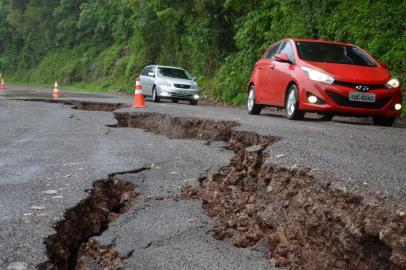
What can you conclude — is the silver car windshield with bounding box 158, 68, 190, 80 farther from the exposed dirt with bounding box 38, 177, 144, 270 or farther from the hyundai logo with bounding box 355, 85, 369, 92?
the exposed dirt with bounding box 38, 177, 144, 270

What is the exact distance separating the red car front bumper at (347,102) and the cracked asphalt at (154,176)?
148 cm

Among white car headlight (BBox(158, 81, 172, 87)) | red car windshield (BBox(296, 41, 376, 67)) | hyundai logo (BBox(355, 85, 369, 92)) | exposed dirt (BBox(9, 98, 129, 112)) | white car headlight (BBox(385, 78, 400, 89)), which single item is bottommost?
exposed dirt (BBox(9, 98, 129, 112))

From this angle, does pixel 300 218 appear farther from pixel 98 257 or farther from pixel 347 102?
pixel 347 102

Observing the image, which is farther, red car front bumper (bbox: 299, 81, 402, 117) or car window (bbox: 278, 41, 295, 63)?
car window (bbox: 278, 41, 295, 63)

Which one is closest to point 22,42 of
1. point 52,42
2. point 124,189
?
point 52,42

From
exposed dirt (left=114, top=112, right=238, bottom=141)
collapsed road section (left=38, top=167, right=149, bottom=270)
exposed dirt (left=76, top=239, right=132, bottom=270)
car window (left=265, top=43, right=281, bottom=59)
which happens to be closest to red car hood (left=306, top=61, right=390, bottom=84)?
car window (left=265, top=43, right=281, bottom=59)

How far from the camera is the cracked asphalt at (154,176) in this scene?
3066 millimetres

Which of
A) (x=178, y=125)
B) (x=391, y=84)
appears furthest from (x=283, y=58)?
(x=178, y=125)

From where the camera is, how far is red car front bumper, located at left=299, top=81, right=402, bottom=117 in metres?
8.36

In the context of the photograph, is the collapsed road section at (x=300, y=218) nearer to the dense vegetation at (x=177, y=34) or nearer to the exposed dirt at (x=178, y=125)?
the exposed dirt at (x=178, y=125)

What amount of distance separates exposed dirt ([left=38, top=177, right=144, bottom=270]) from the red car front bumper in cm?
453

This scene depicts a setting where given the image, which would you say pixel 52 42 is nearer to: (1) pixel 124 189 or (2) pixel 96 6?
(2) pixel 96 6

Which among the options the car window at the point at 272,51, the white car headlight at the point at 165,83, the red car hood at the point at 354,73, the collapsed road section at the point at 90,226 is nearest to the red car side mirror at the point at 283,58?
the red car hood at the point at 354,73

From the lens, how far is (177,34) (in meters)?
25.7
